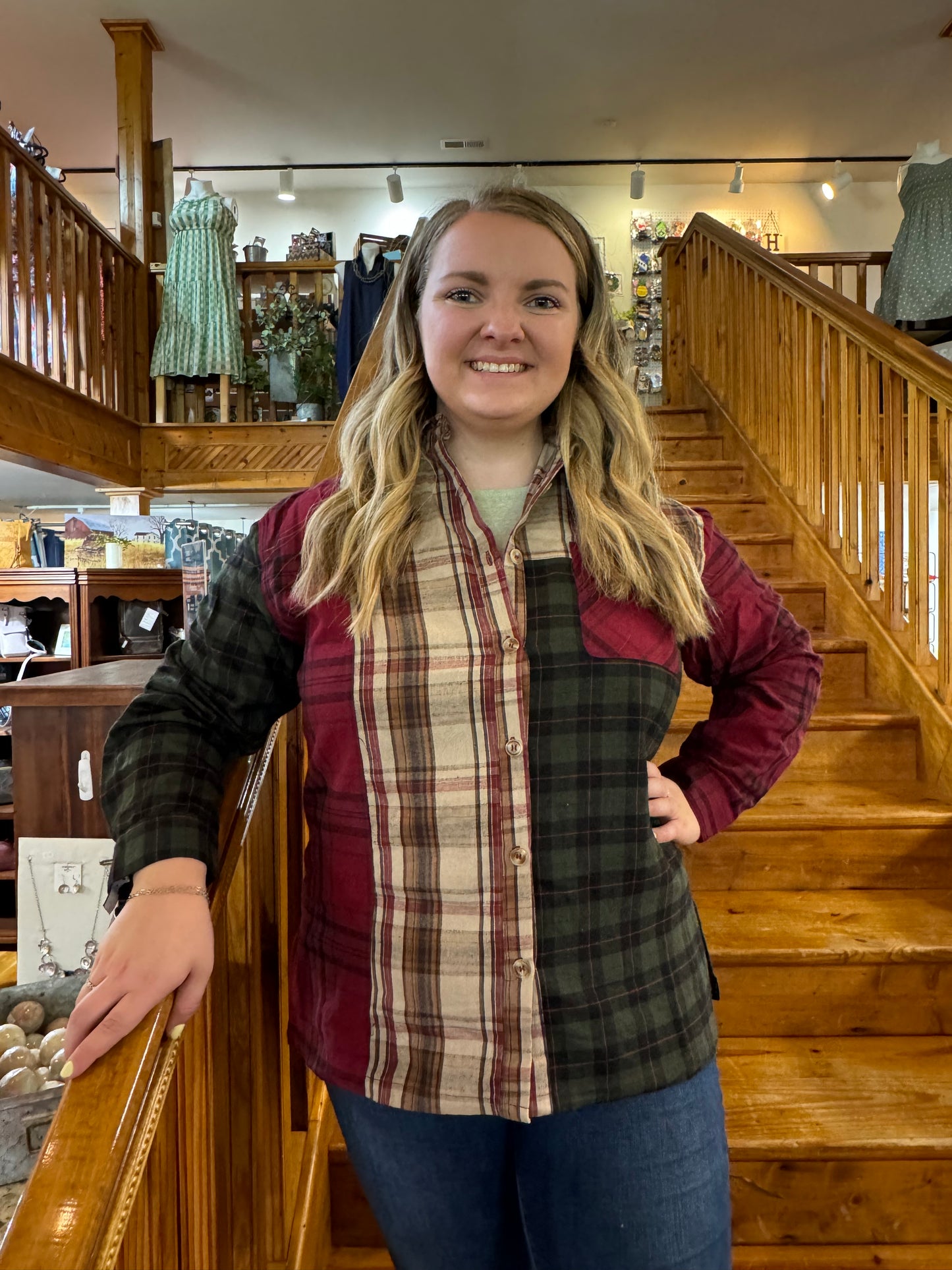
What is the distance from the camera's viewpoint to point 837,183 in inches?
279

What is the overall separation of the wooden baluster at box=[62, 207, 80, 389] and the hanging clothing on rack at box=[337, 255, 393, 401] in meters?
1.56

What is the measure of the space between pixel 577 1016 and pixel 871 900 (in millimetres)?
1423

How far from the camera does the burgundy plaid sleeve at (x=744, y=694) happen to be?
1.00m

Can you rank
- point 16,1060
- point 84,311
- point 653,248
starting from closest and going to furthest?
point 16,1060 → point 84,311 → point 653,248

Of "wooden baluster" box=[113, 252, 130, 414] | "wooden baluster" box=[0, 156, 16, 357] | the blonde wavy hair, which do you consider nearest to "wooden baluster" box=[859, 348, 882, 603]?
the blonde wavy hair

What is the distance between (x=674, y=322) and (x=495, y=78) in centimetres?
228

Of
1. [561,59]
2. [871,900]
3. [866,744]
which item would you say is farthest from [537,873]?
[561,59]

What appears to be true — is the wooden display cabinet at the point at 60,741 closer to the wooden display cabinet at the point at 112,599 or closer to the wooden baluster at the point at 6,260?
the wooden baluster at the point at 6,260

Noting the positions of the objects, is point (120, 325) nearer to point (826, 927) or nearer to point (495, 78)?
point (495, 78)

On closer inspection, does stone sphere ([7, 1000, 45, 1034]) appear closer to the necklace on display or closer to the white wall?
the necklace on display

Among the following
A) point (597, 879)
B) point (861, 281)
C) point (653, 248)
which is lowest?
point (597, 879)

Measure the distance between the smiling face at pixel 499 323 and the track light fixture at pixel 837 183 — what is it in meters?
7.39

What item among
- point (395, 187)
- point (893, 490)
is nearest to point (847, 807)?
point (893, 490)

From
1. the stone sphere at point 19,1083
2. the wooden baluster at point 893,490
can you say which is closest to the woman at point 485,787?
the stone sphere at point 19,1083
